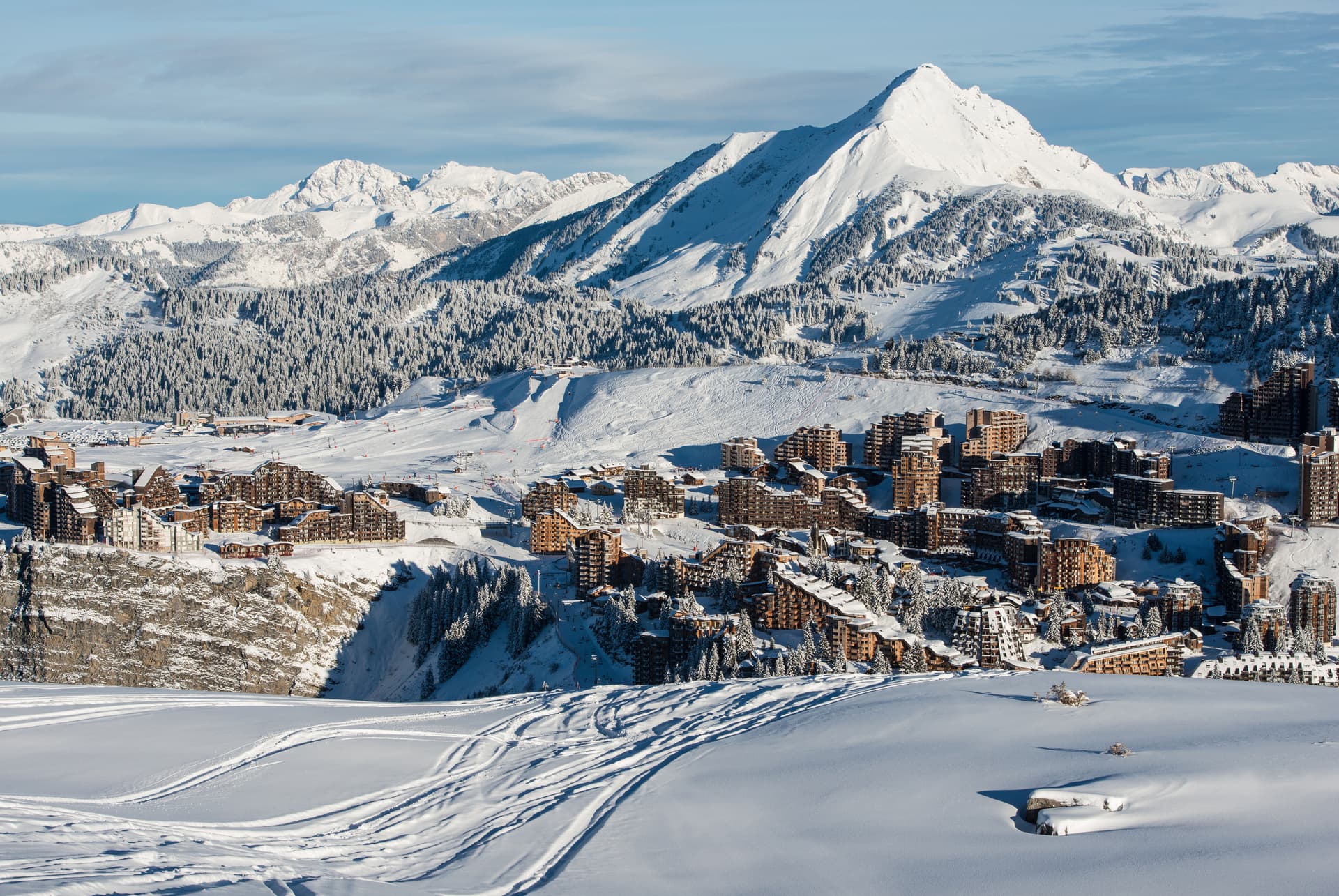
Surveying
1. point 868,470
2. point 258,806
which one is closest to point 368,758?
point 258,806

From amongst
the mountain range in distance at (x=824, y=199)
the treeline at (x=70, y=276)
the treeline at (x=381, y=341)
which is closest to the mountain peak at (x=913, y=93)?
the mountain range in distance at (x=824, y=199)

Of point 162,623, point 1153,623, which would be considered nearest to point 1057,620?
point 1153,623

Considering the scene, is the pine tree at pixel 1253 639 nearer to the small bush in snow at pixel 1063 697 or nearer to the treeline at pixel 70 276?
the small bush in snow at pixel 1063 697

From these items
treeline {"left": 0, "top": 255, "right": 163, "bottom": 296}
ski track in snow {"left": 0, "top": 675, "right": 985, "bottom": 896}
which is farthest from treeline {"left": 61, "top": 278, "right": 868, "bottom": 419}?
ski track in snow {"left": 0, "top": 675, "right": 985, "bottom": 896}

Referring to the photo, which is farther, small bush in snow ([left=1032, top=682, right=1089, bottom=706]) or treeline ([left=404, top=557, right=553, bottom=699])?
treeline ([left=404, top=557, right=553, bottom=699])

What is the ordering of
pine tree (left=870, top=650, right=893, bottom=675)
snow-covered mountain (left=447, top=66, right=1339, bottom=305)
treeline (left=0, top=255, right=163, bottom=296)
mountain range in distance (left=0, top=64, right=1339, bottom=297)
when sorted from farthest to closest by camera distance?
mountain range in distance (left=0, top=64, right=1339, bottom=297)
snow-covered mountain (left=447, top=66, right=1339, bottom=305)
treeline (left=0, top=255, right=163, bottom=296)
pine tree (left=870, top=650, right=893, bottom=675)

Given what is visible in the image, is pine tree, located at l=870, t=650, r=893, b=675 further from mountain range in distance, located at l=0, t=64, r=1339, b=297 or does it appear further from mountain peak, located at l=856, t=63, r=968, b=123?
mountain peak, located at l=856, t=63, r=968, b=123
